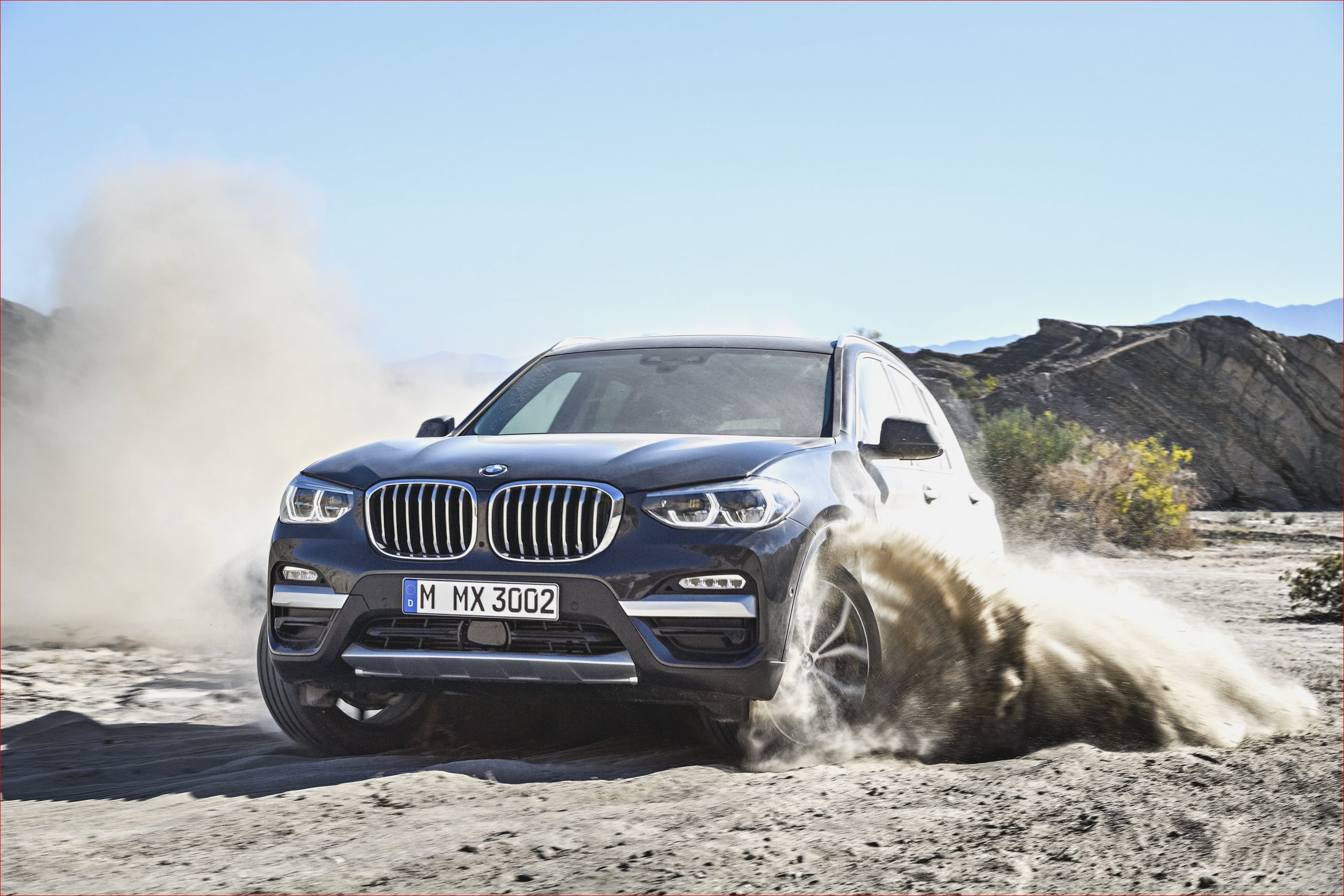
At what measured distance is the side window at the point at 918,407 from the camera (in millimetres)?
6301

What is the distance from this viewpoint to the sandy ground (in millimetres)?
3244

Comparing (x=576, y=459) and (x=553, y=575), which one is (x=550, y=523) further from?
(x=576, y=459)

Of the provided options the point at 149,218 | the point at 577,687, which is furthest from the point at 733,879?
the point at 149,218

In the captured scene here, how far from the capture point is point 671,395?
18.9ft

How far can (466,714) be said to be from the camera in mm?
5629

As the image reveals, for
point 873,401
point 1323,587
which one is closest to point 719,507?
point 873,401

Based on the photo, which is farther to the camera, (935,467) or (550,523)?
(935,467)

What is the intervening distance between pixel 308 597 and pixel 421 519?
0.50 meters

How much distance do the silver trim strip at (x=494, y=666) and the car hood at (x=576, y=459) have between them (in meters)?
0.56

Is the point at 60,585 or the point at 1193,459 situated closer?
the point at 60,585

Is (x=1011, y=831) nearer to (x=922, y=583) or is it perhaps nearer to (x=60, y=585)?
(x=922, y=583)

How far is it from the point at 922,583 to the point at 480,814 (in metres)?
2.10

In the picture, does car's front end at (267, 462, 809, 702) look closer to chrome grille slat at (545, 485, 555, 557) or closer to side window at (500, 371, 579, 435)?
chrome grille slat at (545, 485, 555, 557)

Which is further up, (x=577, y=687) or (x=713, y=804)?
(x=577, y=687)
